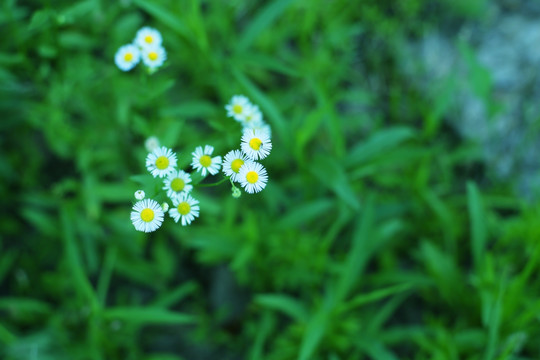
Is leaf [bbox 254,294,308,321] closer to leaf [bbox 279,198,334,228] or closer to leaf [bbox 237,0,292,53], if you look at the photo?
leaf [bbox 279,198,334,228]

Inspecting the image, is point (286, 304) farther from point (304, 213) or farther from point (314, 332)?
point (304, 213)

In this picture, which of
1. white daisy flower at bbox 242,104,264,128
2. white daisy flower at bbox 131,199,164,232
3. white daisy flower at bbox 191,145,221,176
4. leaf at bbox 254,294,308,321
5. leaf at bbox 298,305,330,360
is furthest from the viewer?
leaf at bbox 254,294,308,321

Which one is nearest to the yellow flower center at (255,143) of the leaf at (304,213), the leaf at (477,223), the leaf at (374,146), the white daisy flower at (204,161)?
the white daisy flower at (204,161)

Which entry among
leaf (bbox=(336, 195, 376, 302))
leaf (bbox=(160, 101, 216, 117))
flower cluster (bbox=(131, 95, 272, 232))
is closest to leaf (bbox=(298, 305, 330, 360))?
leaf (bbox=(336, 195, 376, 302))

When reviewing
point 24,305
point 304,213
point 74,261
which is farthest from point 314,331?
point 24,305

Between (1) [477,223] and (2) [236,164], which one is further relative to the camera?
(1) [477,223]

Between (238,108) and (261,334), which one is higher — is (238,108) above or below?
above

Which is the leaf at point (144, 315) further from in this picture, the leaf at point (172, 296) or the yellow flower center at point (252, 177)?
the yellow flower center at point (252, 177)
